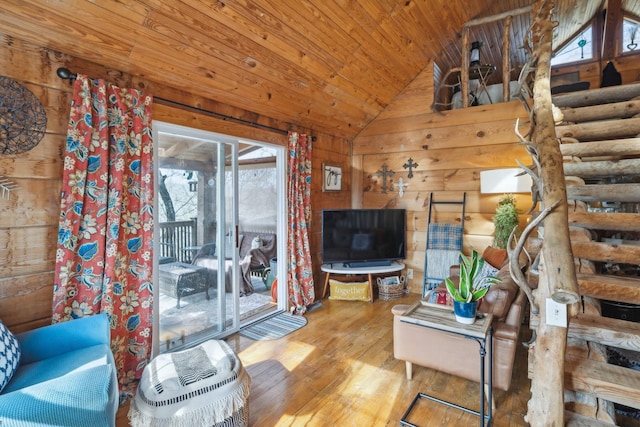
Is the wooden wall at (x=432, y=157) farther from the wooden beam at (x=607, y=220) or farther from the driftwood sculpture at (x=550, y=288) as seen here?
the driftwood sculpture at (x=550, y=288)

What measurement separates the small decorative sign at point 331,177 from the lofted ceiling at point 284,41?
0.54 meters

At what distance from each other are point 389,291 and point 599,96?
3.00 m

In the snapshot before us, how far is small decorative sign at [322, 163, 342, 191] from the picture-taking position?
15.4ft

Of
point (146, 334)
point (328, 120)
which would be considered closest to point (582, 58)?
point (328, 120)

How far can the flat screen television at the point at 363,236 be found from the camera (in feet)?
14.4

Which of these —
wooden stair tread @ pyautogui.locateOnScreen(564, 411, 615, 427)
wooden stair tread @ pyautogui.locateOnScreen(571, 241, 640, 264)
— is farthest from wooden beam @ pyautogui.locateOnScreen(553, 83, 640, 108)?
wooden stair tread @ pyautogui.locateOnScreen(564, 411, 615, 427)

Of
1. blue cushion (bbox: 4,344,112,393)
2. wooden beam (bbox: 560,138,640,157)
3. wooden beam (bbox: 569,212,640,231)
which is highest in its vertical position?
wooden beam (bbox: 560,138,640,157)

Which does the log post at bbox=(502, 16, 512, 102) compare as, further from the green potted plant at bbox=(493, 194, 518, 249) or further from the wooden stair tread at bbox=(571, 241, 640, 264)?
the wooden stair tread at bbox=(571, 241, 640, 264)

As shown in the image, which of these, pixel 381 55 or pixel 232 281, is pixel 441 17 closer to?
pixel 381 55

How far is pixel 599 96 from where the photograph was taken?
273cm

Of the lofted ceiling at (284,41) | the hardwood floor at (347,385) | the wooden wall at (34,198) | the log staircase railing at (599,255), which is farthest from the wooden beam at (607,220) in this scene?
the wooden wall at (34,198)

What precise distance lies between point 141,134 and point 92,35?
0.68 m

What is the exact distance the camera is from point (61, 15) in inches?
75.4

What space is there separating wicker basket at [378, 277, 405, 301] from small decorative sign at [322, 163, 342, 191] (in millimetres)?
1507
